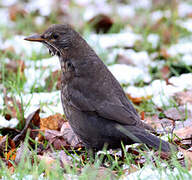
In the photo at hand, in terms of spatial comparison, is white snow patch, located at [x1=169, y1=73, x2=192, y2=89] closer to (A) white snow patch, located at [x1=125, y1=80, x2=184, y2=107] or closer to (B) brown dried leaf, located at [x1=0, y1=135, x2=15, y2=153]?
A: (A) white snow patch, located at [x1=125, y1=80, x2=184, y2=107]

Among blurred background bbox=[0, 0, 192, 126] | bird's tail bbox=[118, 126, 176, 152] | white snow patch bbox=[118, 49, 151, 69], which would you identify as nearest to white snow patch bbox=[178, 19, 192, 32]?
blurred background bbox=[0, 0, 192, 126]

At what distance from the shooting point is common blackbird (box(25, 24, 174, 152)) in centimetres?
344

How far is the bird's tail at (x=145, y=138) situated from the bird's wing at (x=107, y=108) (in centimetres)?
6

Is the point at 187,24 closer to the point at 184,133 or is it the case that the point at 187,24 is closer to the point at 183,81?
the point at 183,81

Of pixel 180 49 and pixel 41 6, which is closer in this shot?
pixel 180 49

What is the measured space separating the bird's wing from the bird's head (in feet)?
1.69

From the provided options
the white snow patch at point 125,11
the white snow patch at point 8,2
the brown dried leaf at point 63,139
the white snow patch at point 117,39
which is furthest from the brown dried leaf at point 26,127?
the white snow patch at point 8,2

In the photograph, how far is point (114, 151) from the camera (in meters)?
3.79

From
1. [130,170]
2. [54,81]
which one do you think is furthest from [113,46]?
[130,170]

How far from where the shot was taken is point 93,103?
3551mm

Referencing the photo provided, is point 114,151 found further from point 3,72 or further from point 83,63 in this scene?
point 3,72

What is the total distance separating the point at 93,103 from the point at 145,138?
52 centimetres

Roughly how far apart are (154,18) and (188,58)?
7.26 ft

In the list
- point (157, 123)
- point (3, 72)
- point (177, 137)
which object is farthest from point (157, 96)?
point (3, 72)
